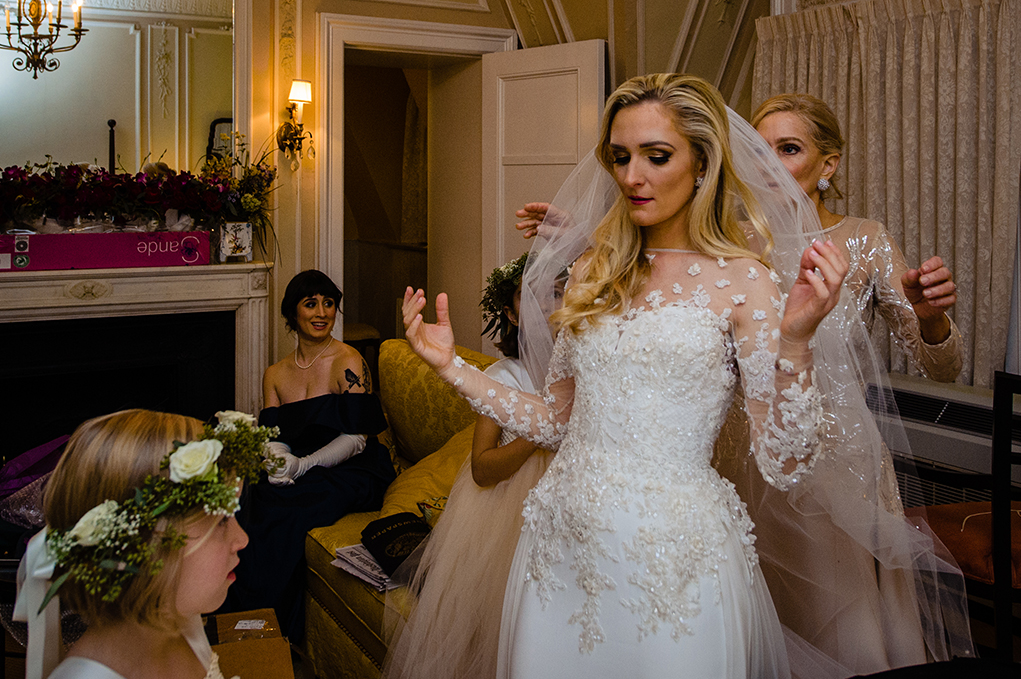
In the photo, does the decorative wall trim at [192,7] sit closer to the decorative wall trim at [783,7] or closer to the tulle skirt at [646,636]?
the decorative wall trim at [783,7]

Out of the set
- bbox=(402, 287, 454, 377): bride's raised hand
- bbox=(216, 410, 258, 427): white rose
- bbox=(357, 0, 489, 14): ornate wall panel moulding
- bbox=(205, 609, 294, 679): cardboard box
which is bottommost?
bbox=(205, 609, 294, 679): cardboard box

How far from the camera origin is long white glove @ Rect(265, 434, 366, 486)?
3.54 meters

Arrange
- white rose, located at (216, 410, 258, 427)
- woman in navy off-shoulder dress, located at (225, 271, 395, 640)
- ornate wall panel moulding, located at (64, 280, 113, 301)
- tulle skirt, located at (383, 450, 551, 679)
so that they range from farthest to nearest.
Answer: ornate wall panel moulding, located at (64, 280, 113, 301), woman in navy off-shoulder dress, located at (225, 271, 395, 640), tulle skirt, located at (383, 450, 551, 679), white rose, located at (216, 410, 258, 427)

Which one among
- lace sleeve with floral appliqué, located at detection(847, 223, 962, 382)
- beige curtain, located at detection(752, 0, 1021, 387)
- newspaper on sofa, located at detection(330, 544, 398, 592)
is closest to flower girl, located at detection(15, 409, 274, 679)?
newspaper on sofa, located at detection(330, 544, 398, 592)

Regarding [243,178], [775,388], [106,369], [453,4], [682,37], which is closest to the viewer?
[775,388]

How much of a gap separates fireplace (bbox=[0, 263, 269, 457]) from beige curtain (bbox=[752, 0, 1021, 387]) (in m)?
3.35

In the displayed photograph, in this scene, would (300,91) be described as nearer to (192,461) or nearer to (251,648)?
(251,648)

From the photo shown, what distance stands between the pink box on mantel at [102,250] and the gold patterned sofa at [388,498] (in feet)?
5.04

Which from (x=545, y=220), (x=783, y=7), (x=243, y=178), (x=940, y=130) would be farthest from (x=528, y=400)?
(x=243, y=178)

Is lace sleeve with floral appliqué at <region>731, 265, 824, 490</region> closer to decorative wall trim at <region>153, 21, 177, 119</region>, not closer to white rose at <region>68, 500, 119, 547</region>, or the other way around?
white rose at <region>68, 500, 119, 547</region>

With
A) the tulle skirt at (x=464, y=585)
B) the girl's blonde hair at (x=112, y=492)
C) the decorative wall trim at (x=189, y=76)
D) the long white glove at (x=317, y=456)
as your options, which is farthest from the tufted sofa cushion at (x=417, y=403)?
the girl's blonde hair at (x=112, y=492)

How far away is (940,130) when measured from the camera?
3.67m

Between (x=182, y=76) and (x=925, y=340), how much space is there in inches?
179

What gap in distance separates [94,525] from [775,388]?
A: 112cm
